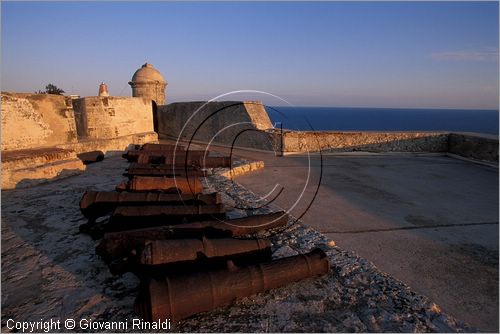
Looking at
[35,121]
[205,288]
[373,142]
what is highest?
[35,121]

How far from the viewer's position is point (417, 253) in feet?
14.5

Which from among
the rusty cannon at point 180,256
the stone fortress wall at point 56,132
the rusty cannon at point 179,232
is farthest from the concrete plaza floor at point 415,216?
the stone fortress wall at point 56,132

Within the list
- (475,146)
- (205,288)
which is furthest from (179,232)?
(475,146)

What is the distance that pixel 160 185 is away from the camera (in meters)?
5.30

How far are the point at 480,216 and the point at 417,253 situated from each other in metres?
2.63

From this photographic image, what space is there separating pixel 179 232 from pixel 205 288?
1.04 metres

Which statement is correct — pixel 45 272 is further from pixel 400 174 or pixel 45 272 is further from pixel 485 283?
pixel 400 174

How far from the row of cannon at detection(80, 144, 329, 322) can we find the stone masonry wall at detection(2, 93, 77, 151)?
5208 mm

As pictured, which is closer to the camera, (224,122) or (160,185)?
(160,185)

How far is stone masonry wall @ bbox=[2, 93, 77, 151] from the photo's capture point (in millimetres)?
8031

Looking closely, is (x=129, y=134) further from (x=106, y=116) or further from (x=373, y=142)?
(x=373, y=142)

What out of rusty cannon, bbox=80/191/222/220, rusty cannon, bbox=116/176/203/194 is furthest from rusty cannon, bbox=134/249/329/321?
rusty cannon, bbox=116/176/203/194

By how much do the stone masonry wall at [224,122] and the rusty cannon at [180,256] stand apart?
347 inches

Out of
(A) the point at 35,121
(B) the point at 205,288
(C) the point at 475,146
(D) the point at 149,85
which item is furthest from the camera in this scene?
(D) the point at 149,85
